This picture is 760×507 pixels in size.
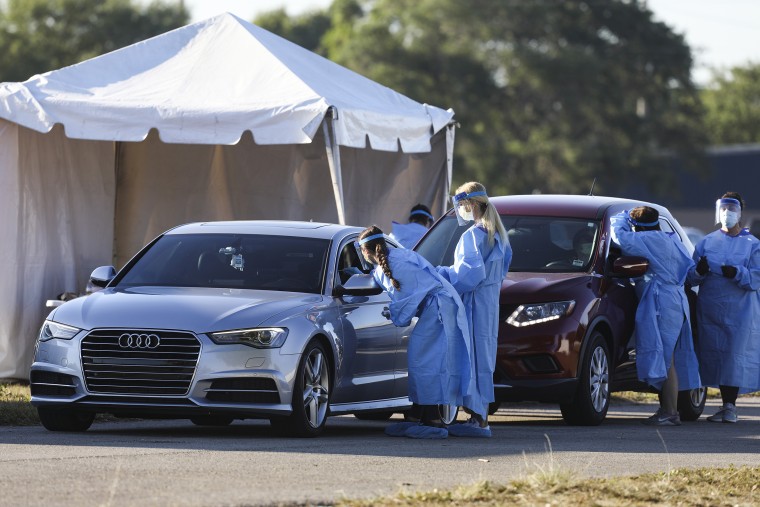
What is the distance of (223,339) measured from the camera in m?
10.4

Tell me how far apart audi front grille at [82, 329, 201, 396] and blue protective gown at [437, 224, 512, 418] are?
2127mm

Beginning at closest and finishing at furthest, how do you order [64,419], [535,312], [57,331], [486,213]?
[57,331]
[64,419]
[486,213]
[535,312]

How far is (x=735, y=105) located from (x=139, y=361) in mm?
107614

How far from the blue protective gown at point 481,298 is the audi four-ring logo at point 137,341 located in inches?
89.6

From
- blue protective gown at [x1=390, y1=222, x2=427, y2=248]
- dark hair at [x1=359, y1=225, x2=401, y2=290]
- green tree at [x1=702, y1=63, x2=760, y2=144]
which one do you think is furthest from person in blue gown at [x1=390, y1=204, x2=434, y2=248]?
green tree at [x1=702, y1=63, x2=760, y2=144]

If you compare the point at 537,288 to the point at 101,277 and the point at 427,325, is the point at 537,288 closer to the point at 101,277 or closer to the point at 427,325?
the point at 427,325

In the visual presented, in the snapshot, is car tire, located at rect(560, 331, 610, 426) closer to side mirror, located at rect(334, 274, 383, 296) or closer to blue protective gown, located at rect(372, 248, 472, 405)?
blue protective gown, located at rect(372, 248, 472, 405)

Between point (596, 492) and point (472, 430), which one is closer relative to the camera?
point (596, 492)

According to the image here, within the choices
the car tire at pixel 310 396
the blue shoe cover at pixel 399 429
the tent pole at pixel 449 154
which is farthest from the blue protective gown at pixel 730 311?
the car tire at pixel 310 396

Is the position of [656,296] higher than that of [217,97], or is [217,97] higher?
[217,97]

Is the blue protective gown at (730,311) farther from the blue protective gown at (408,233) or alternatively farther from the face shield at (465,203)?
the face shield at (465,203)

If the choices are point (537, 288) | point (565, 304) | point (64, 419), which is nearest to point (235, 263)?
point (64, 419)

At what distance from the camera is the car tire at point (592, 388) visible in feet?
42.9

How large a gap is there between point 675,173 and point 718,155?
889 centimetres
